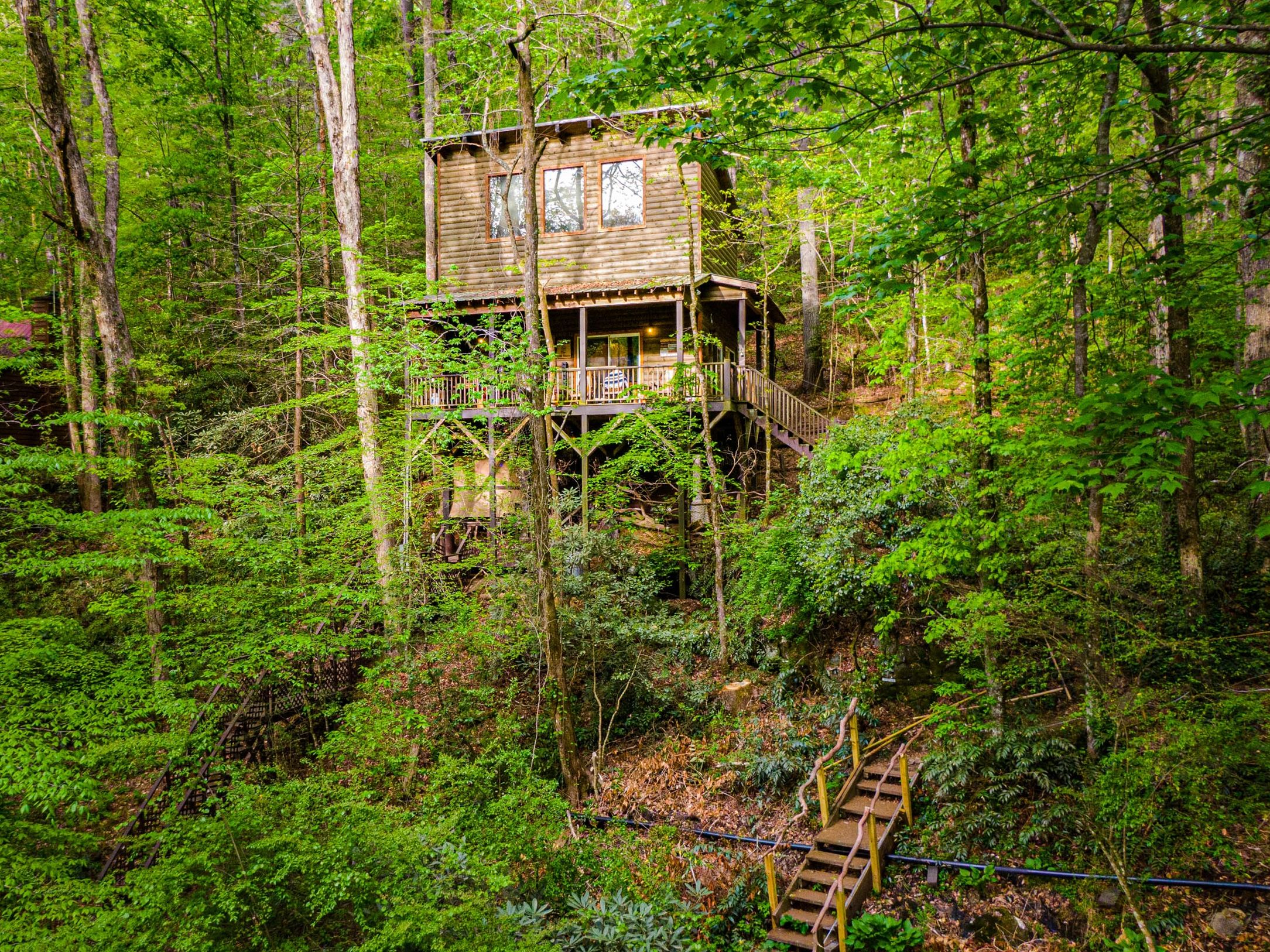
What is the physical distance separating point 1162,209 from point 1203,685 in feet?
14.1

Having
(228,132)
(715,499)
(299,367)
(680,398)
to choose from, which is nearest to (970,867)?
(715,499)

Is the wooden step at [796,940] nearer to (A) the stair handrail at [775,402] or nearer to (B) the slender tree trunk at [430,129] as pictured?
(A) the stair handrail at [775,402]

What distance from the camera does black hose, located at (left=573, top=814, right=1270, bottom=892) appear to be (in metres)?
5.40

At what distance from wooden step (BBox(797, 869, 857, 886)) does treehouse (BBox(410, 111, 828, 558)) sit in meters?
8.76

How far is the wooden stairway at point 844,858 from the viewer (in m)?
6.14

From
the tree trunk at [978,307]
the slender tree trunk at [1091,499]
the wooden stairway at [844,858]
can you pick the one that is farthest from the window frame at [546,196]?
the wooden stairway at [844,858]

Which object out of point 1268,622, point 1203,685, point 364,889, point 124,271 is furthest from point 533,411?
point 124,271

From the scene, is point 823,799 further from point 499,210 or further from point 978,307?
point 499,210

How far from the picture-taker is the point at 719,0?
3.29m

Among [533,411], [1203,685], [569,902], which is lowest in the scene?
[569,902]

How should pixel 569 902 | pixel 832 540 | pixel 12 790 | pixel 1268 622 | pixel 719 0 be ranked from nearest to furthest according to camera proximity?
pixel 719 0
pixel 12 790
pixel 569 902
pixel 1268 622
pixel 832 540

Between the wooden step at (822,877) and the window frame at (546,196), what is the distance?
1461cm

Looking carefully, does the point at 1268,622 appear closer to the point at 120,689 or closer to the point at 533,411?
the point at 533,411

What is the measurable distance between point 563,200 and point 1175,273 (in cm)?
1432
